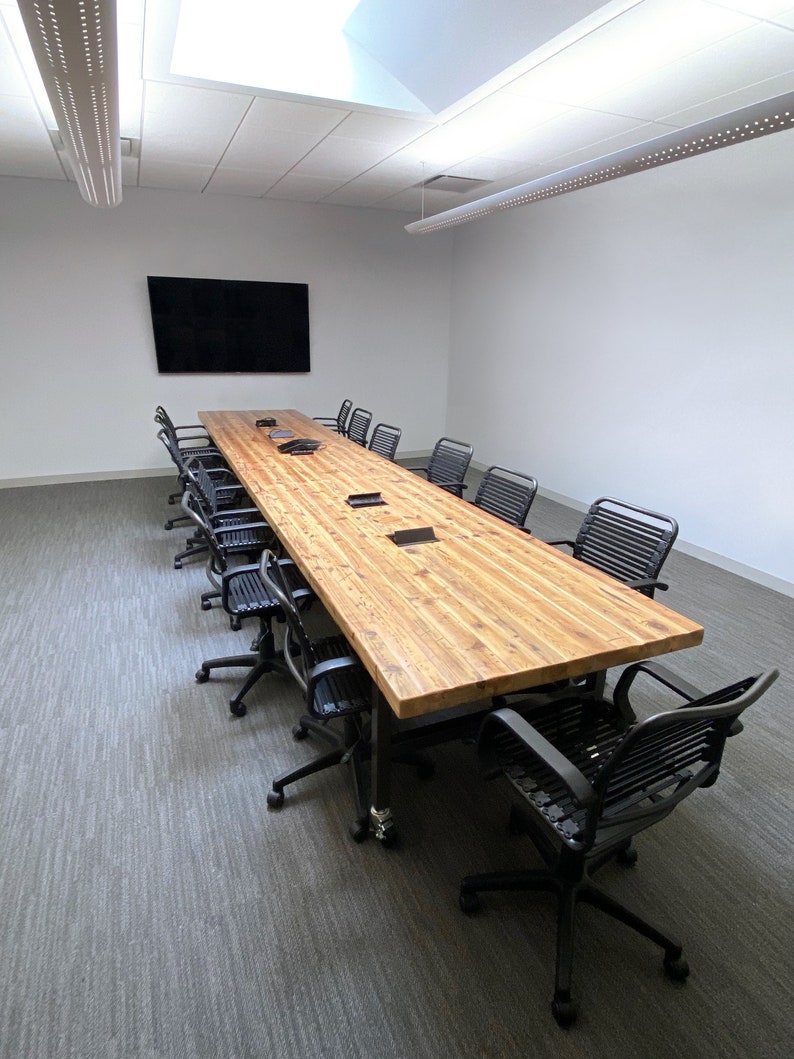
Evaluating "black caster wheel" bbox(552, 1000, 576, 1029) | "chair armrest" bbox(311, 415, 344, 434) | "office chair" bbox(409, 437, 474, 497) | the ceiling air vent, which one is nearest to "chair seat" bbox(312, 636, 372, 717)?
"black caster wheel" bbox(552, 1000, 576, 1029)

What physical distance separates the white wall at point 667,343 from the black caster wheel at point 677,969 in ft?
10.2

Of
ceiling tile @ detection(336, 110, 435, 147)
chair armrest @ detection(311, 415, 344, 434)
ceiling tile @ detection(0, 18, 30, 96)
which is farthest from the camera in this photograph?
chair armrest @ detection(311, 415, 344, 434)

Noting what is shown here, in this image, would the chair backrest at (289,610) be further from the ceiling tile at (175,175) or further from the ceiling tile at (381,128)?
the ceiling tile at (175,175)

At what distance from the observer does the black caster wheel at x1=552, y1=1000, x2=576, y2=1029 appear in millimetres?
1383

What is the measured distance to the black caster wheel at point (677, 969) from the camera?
149cm

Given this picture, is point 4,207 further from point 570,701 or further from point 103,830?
point 570,701

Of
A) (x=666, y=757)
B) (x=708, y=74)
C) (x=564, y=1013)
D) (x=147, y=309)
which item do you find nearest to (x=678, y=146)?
(x=708, y=74)

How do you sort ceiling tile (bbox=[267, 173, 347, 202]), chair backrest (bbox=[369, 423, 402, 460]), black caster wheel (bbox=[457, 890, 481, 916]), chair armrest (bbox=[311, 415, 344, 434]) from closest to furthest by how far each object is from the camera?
black caster wheel (bbox=[457, 890, 481, 916]), chair backrest (bbox=[369, 423, 402, 460]), ceiling tile (bbox=[267, 173, 347, 202]), chair armrest (bbox=[311, 415, 344, 434])

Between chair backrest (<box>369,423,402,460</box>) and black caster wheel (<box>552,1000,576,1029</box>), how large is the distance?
11.7ft

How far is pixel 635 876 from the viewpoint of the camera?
5.85 ft

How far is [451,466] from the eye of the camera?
399 cm

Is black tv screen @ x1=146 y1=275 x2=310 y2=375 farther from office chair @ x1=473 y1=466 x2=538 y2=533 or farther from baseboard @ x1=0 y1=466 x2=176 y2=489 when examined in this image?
office chair @ x1=473 y1=466 x2=538 y2=533

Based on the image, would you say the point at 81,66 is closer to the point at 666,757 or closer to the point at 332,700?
the point at 332,700

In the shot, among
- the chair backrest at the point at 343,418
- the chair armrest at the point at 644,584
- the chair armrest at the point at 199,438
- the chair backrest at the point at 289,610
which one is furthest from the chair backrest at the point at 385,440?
the chair backrest at the point at 289,610
